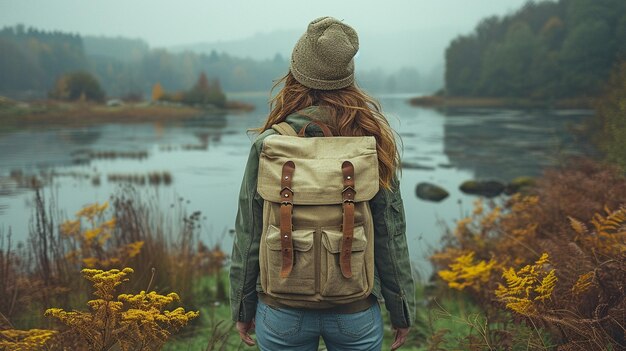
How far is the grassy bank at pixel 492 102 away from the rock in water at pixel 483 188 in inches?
1062

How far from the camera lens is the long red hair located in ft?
6.94

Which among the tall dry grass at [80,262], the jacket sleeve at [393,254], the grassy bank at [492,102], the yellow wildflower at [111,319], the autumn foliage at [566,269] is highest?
the jacket sleeve at [393,254]

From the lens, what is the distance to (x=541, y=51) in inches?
2090

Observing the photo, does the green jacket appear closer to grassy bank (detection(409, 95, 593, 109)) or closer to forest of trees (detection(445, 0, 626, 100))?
forest of trees (detection(445, 0, 626, 100))

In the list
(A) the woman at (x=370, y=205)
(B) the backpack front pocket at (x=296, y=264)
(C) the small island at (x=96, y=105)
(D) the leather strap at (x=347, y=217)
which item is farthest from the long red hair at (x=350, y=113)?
(C) the small island at (x=96, y=105)

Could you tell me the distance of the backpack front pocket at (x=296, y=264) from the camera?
6.46 ft

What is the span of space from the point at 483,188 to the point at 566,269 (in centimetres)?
1516

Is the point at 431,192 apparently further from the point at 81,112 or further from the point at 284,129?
the point at 81,112

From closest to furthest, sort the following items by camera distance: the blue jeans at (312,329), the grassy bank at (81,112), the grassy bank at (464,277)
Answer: the blue jeans at (312,329), the grassy bank at (464,277), the grassy bank at (81,112)

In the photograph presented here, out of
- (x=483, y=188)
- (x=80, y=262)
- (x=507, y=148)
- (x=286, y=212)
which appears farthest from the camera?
(x=507, y=148)

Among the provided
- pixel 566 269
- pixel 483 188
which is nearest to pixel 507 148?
pixel 483 188

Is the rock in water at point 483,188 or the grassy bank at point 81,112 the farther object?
the grassy bank at point 81,112

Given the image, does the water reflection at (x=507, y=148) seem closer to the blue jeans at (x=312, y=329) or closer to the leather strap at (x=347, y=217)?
the blue jeans at (x=312, y=329)

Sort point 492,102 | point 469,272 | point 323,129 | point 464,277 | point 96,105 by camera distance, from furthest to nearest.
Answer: point 492,102 < point 96,105 < point 464,277 < point 469,272 < point 323,129
